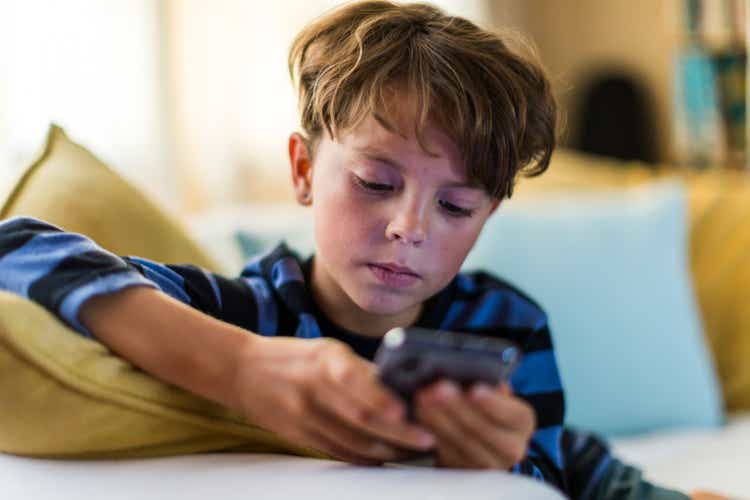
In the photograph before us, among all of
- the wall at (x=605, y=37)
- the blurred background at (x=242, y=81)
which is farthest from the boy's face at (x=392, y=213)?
the wall at (x=605, y=37)

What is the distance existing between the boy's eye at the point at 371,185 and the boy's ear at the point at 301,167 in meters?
0.14

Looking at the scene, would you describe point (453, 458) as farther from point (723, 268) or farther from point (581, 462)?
point (723, 268)

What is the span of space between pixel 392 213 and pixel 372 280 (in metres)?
0.07

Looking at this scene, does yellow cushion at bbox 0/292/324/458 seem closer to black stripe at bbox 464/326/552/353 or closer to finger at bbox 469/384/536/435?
finger at bbox 469/384/536/435

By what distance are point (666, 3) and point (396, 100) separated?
8.89 ft

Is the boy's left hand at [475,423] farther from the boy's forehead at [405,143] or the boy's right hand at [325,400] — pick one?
the boy's forehead at [405,143]

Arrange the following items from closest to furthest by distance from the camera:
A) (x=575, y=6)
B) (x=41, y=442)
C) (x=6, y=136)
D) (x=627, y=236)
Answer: (x=41, y=442) → (x=627, y=236) → (x=6, y=136) → (x=575, y=6)

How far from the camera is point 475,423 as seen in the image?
27.9 inches

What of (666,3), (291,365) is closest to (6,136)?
(291,365)

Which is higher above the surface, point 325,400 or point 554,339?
point 325,400

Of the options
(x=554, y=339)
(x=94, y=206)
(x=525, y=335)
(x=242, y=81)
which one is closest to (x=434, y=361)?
(x=525, y=335)

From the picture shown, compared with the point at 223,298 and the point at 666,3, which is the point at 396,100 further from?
the point at 666,3

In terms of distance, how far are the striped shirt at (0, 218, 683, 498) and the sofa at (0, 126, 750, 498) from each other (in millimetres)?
47

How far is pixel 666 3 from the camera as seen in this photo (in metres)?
3.38
